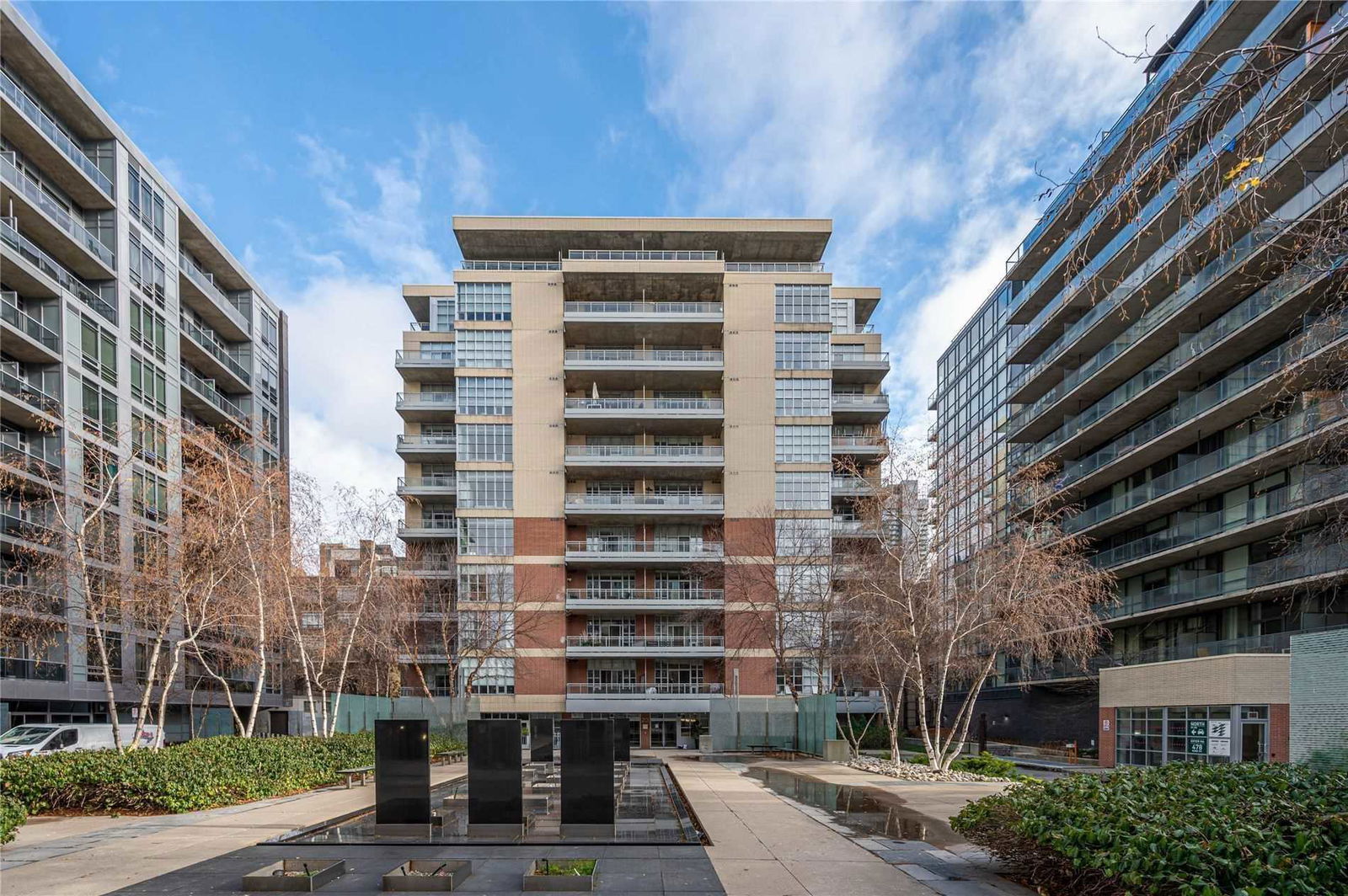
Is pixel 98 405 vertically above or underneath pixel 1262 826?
above

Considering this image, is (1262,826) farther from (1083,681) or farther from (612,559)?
(612,559)

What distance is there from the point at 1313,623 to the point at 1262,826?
1249 inches

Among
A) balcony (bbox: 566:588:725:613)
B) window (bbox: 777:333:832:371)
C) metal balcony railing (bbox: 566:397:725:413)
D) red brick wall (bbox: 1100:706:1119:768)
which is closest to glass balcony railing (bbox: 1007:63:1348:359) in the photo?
window (bbox: 777:333:832:371)

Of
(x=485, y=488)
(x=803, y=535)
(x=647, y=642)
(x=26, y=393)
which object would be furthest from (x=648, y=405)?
(x=26, y=393)

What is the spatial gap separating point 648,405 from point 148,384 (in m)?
27.7

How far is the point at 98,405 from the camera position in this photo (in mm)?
42719

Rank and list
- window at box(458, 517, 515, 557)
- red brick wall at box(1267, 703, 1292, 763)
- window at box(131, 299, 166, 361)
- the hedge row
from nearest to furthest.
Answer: the hedge row → red brick wall at box(1267, 703, 1292, 763) → window at box(131, 299, 166, 361) → window at box(458, 517, 515, 557)

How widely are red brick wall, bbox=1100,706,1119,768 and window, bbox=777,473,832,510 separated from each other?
23244 millimetres

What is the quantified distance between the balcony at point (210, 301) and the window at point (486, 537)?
62.7 feet

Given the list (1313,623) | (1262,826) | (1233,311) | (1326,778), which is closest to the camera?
(1262,826)

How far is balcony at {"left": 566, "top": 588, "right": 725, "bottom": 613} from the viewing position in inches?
2200

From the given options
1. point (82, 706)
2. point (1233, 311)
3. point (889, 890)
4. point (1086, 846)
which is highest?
point (1233, 311)

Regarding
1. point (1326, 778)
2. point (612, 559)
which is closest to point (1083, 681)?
point (612, 559)

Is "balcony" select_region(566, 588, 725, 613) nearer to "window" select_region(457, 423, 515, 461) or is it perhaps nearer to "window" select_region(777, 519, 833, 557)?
"window" select_region(777, 519, 833, 557)
